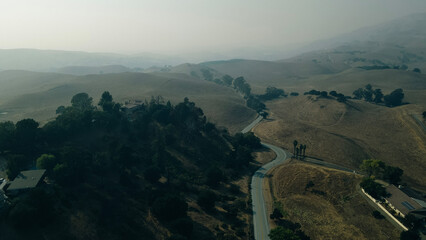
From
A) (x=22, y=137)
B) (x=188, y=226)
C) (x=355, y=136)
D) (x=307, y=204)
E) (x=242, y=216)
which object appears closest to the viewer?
(x=188, y=226)

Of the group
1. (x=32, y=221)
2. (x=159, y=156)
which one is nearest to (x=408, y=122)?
(x=159, y=156)

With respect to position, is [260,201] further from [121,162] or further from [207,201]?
[121,162]

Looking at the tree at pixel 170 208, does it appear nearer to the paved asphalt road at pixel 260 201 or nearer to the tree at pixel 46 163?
the paved asphalt road at pixel 260 201

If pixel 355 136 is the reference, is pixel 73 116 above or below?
above

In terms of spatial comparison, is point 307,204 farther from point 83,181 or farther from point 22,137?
point 22,137

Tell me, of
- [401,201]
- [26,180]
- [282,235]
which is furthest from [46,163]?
[401,201]

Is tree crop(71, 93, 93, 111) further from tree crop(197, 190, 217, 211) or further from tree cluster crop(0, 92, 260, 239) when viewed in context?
tree crop(197, 190, 217, 211)
